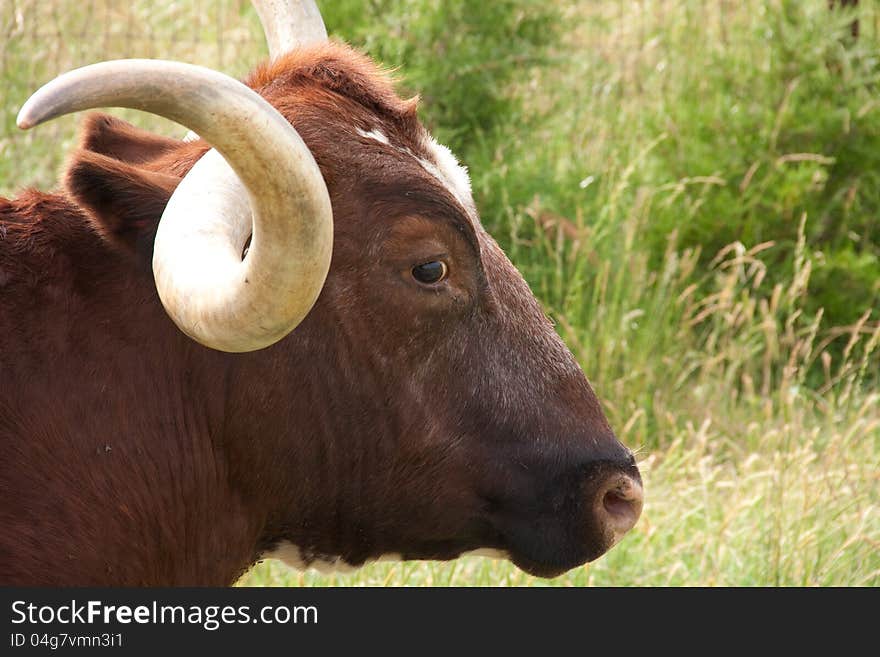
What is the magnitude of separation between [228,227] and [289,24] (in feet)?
3.56

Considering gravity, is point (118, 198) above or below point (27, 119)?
below

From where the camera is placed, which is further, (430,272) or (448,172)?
(448,172)

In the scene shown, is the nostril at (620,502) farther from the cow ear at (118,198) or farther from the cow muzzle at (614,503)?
the cow ear at (118,198)

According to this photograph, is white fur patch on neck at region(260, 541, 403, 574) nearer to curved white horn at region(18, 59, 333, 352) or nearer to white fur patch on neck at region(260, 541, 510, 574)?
white fur patch on neck at region(260, 541, 510, 574)

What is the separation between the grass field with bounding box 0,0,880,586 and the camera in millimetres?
5688

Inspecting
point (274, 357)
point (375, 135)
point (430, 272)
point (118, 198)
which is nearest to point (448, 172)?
point (375, 135)

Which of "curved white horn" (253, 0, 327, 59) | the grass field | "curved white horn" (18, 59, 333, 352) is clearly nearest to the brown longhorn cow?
"curved white horn" (18, 59, 333, 352)

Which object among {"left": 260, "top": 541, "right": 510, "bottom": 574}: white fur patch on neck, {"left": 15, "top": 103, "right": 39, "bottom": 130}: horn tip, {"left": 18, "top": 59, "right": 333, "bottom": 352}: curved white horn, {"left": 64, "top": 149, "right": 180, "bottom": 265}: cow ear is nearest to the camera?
{"left": 15, "top": 103, "right": 39, "bottom": 130}: horn tip

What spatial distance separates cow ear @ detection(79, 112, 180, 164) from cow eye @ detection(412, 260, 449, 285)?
2.30 feet

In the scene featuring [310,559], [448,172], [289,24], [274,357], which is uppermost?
[289,24]

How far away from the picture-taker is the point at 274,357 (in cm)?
253

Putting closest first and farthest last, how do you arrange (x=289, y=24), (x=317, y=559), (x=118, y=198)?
1. (x=118, y=198)
2. (x=317, y=559)
3. (x=289, y=24)

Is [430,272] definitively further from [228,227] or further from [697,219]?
[697,219]

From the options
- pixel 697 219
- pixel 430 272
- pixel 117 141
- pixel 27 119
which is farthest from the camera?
pixel 697 219
